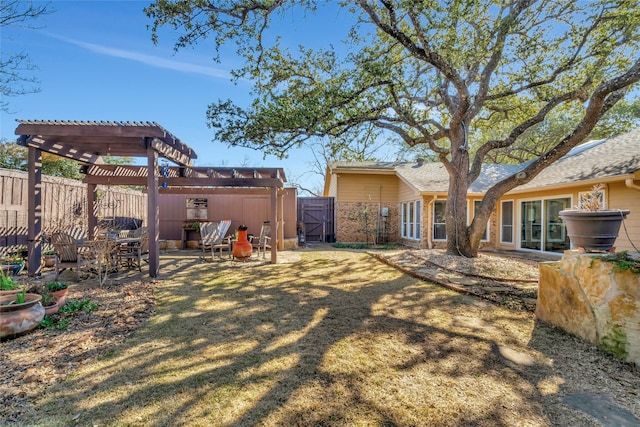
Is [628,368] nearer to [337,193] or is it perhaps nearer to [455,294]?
[455,294]

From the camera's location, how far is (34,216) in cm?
591

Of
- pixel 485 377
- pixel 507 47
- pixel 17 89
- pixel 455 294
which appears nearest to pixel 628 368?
pixel 485 377

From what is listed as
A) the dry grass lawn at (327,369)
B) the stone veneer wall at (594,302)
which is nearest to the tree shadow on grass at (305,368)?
the dry grass lawn at (327,369)

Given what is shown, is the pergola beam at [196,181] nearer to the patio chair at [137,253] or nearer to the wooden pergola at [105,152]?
the wooden pergola at [105,152]

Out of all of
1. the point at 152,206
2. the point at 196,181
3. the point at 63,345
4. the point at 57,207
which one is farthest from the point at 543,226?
the point at 57,207

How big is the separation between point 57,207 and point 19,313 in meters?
6.14

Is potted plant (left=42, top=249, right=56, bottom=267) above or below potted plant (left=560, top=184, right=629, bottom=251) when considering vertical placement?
below

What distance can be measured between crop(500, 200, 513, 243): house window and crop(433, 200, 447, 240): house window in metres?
2.12

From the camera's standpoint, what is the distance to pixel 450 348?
2.97 meters

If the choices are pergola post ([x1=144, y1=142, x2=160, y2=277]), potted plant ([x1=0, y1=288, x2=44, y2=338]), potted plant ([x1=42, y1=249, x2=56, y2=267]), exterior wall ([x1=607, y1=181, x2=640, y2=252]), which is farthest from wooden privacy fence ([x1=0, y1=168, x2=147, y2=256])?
exterior wall ([x1=607, y1=181, x2=640, y2=252])

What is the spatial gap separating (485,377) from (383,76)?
20.4 ft

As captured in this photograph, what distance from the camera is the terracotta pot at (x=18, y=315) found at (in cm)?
308

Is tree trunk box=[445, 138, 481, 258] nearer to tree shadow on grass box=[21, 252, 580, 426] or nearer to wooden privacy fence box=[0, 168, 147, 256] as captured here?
tree shadow on grass box=[21, 252, 580, 426]

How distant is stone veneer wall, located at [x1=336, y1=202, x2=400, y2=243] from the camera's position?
13.8 m
